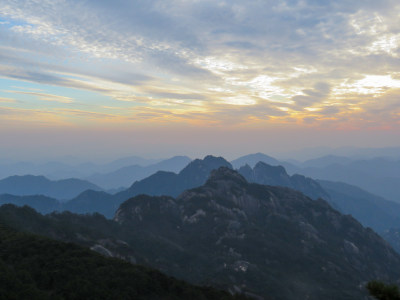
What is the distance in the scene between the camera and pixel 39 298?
4984 cm

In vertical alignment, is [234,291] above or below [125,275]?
below

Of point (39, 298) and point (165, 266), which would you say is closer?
point (39, 298)

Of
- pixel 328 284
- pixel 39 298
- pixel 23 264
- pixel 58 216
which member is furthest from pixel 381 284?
pixel 58 216

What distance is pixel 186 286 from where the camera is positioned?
73.8 m

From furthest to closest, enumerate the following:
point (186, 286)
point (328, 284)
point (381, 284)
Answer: point (328, 284), point (186, 286), point (381, 284)

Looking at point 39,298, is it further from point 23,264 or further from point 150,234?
point 150,234

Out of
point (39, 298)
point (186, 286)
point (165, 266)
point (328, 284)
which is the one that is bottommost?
point (328, 284)

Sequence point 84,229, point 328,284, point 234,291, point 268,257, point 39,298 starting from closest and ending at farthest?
point 39,298
point 234,291
point 84,229
point 328,284
point 268,257

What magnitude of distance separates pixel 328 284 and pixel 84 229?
161434 mm

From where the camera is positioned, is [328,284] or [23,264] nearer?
[23,264]

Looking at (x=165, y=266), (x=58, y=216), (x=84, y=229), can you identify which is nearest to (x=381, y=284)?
(x=165, y=266)

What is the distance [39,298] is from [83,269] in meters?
17.0

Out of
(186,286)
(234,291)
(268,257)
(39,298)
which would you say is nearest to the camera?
(39,298)

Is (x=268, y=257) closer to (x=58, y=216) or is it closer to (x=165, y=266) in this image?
(x=165, y=266)
